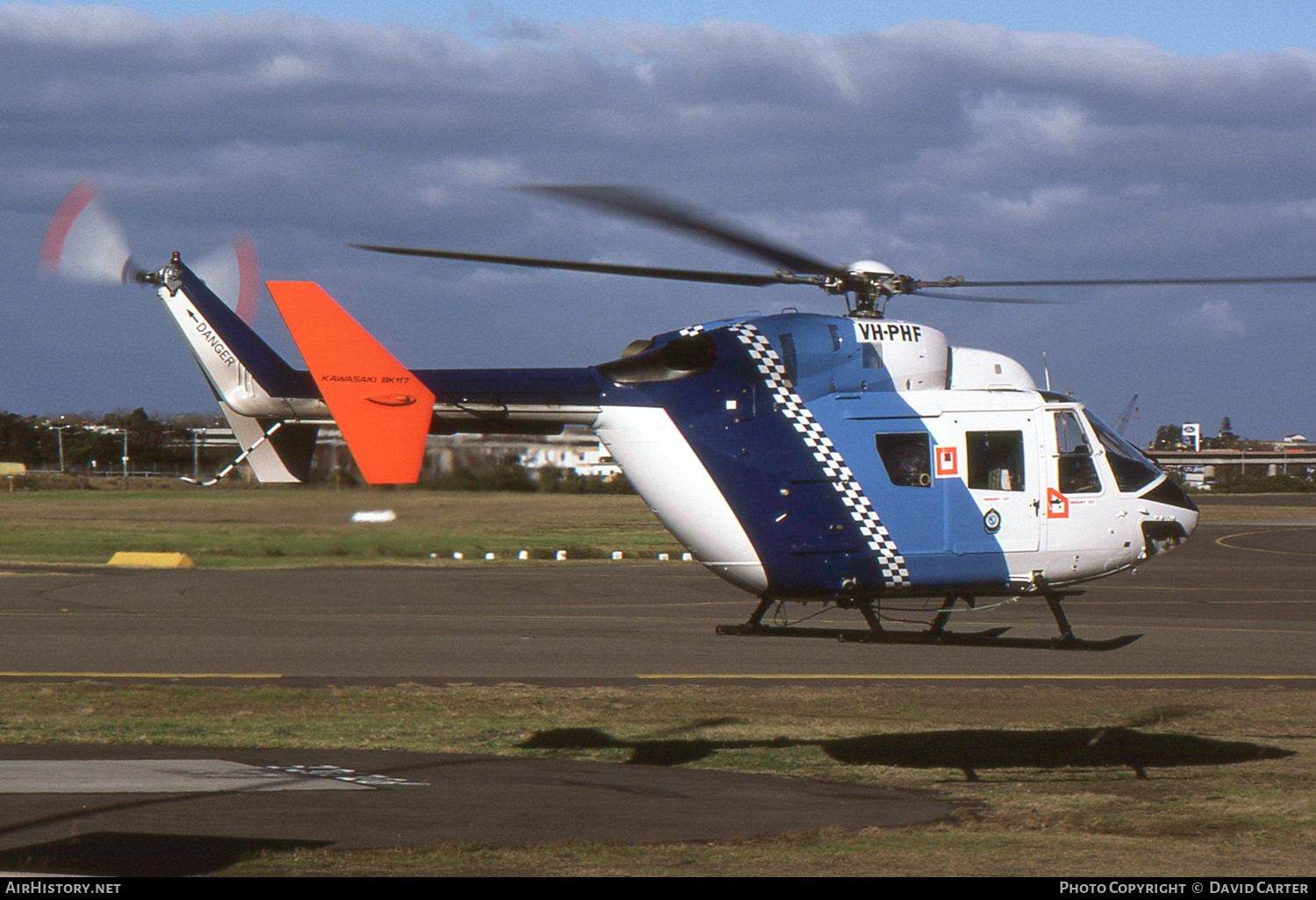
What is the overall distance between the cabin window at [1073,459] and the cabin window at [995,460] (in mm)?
464

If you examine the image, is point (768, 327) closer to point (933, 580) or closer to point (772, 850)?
point (933, 580)

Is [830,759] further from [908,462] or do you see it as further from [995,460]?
[995,460]

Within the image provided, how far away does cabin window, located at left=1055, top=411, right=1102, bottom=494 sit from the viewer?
13.6 meters

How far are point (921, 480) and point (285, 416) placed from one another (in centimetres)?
710

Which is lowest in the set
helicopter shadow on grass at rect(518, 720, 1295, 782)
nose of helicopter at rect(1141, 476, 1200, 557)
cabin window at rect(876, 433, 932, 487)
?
helicopter shadow on grass at rect(518, 720, 1295, 782)

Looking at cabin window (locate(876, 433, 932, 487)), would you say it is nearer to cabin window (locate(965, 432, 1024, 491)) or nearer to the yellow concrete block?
cabin window (locate(965, 432, 1024, 491))

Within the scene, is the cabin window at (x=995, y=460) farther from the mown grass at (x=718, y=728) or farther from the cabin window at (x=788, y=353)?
the mown grass at (x=718, y=728)

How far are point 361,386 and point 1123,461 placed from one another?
348 inches

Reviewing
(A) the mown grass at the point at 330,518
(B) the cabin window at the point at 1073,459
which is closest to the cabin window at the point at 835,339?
(B) the cabin window at the point at 1073,459

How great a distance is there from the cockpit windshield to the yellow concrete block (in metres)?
37.5

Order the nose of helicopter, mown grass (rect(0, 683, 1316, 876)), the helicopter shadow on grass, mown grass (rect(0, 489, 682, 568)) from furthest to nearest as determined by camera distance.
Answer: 1. the helicopter shadow on grass
2. the nose of helicopter
3. mown grass (rect(0, 489, 682, 568))
4. mown grass (rect(0, 683, 1316, 876))

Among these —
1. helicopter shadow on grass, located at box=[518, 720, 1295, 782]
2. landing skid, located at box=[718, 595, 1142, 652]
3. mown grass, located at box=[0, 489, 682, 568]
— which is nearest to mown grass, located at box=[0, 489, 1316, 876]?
mown grass, located at box=[0, 489, 682, 568]

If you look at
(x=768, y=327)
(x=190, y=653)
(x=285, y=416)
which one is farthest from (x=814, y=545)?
(x=190, y=653)

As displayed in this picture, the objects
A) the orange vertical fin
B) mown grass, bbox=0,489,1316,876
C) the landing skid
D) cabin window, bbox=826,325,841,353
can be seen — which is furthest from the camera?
cabin window, bbox=826,325,841,353
